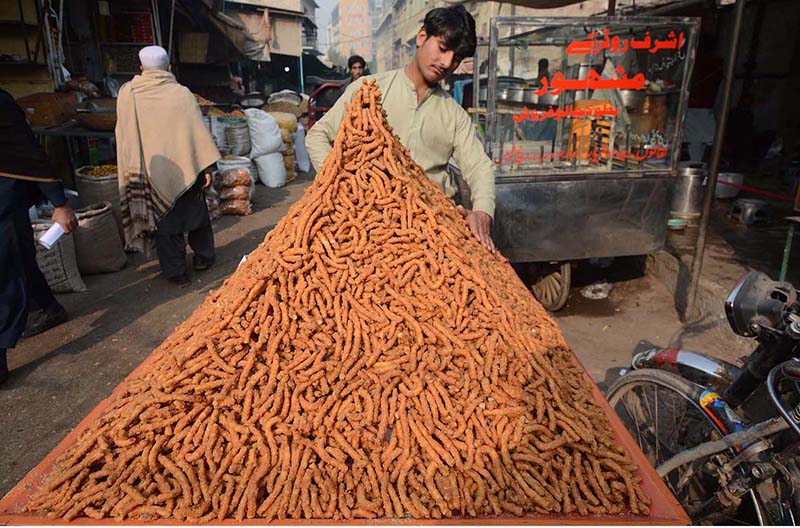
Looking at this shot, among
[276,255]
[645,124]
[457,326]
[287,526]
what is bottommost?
[287,526]

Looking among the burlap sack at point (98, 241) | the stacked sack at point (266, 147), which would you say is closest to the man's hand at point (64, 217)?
the burlap sack at point (98, 241)

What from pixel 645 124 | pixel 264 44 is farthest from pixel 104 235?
pixel 264 44

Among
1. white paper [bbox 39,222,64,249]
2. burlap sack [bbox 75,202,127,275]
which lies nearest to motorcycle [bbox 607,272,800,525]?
white paper [bbox 39,222,64,249]

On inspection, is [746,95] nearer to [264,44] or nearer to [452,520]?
[452,520]

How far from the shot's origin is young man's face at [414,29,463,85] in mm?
2342

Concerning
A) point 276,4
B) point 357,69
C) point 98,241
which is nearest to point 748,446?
point 98,241

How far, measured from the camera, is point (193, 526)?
1.08 meters

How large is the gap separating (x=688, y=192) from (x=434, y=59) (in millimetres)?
4474

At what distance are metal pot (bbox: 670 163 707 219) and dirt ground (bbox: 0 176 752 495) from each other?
997 mm

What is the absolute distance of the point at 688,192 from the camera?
5660 millimetres

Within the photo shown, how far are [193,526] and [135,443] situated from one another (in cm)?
27

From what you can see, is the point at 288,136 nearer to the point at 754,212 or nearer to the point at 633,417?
the point at 754,212

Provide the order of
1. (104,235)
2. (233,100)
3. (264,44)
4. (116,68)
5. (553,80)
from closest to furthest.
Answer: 1. (553,80)
2. (104,235)
3. (116,68)
4. (233,100)
5. (264,44)

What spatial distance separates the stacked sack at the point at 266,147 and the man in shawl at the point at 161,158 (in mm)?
3791
